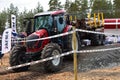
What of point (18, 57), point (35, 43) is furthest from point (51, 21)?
point (18, 57)

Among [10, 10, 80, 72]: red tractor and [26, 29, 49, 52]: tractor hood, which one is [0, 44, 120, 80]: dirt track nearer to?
[10, 10, 80, 72]: red tractor

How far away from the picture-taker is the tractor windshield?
44.5 ft

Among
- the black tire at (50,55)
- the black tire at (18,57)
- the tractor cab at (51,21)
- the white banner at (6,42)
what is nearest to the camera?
the white banner at (6,42)

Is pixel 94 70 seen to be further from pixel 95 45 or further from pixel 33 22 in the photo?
pixel 95 45

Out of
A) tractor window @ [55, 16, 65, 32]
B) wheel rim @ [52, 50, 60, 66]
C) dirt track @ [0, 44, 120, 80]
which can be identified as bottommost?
dirt track @ [0, 44, 120, 80]

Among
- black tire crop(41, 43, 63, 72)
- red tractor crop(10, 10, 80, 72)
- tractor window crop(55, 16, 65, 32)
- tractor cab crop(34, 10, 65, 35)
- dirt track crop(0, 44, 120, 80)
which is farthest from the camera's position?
tractor window crop(55, 16, 65, 32)

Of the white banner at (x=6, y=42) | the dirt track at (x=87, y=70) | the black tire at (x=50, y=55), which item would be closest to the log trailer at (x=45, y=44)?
the black tire at (x=50, y=55)

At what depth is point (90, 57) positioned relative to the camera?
14844mm

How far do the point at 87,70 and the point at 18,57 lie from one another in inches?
114

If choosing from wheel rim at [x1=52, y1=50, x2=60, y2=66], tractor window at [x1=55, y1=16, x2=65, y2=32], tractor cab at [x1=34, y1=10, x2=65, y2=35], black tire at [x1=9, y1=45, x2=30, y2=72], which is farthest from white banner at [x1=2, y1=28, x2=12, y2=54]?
tractor window at [x1=55, y1=16, x2=65, y2=32]

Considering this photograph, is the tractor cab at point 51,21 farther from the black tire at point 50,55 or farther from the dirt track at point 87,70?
the dirt track at point 87,70

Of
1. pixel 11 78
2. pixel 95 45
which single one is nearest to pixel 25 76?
pixel 11 78

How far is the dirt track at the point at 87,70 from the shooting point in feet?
36.2

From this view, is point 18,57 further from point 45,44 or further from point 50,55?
point 50,55
